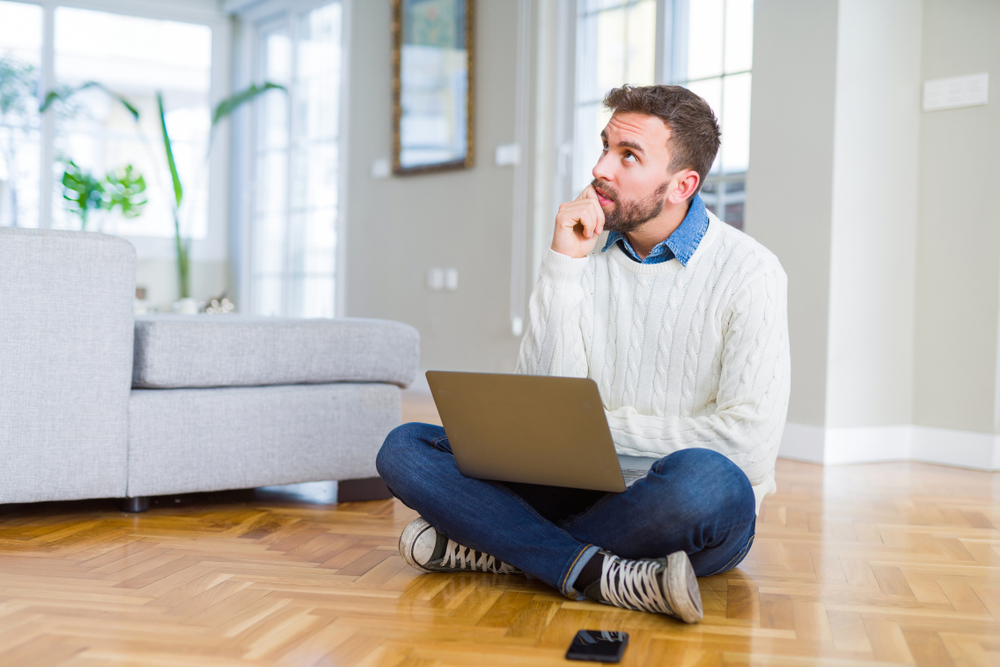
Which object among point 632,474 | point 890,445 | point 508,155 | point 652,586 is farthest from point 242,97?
point 652,586

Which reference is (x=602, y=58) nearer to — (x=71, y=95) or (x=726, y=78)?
(x=726, y=78)

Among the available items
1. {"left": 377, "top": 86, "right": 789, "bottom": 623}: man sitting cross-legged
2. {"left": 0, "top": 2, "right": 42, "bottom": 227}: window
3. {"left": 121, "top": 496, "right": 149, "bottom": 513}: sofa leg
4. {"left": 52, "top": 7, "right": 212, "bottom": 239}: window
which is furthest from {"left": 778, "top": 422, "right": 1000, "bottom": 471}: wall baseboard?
{"left": 0, "top": 2, "right": 42, "bottom": 227}: window

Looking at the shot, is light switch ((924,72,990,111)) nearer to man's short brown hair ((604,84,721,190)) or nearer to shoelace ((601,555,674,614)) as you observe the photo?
man's short brown hair ((604,84,721,190))

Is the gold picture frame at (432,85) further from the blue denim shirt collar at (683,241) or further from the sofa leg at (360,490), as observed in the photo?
the blue denim shirt collar at (683,241)

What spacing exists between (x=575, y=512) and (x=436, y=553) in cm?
25

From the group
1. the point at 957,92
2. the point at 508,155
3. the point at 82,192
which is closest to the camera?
the point at 957,92

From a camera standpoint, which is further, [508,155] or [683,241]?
[508,155]

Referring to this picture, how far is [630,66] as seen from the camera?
13.1 ft

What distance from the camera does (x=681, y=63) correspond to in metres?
3.78

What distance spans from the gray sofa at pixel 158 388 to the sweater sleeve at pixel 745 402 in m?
0.90

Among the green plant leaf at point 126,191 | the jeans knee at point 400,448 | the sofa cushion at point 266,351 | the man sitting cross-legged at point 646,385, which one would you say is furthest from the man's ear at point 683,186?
the green plant leaf at point 126,191

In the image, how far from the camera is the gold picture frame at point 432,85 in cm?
473

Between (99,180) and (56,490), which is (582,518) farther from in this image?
(99,180)

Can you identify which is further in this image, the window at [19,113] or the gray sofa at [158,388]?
the window at [19,113]
